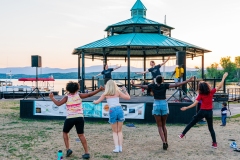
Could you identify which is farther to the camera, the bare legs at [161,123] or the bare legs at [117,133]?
the bare legs at [161,123]

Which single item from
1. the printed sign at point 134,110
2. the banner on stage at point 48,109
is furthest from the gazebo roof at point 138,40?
the banner on stage at point 48,109

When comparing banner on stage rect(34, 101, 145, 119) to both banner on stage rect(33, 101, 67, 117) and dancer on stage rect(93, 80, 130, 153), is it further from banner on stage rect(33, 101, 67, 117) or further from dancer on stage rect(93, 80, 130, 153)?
dancer on stage rect(93, 80, 130, 153)

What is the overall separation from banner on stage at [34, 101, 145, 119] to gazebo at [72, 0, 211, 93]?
474 centimetres

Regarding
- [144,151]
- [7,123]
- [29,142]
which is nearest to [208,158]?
[144,151]

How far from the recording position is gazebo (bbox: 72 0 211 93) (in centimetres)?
1797

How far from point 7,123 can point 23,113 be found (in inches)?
57.7

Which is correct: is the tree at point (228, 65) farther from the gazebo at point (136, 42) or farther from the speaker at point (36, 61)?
the speaker at point (36, 61)

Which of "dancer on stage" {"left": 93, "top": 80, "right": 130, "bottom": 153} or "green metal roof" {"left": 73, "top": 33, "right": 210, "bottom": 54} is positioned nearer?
"dancer on stage" {"left": 93, "top": 80, "right": 130, "bottom": 153}

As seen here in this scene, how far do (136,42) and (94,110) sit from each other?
7.36m

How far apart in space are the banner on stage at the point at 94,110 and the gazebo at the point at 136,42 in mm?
4736

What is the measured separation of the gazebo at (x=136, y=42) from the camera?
17966 millimetres

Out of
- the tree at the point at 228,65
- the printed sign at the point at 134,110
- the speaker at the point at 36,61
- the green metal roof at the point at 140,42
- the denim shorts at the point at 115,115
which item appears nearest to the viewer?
the denim shorts at the point at 115,115

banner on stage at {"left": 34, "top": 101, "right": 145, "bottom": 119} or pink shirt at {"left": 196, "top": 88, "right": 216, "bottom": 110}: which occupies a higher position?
pink shirt at {"left": 196, "top": 88, "right": 216, "bottom": 110}

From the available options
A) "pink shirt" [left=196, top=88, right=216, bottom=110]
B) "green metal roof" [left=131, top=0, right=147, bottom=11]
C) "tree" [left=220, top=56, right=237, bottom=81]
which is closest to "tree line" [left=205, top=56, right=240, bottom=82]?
"tree" [left=220, top=56, right=237, bottom=81]
